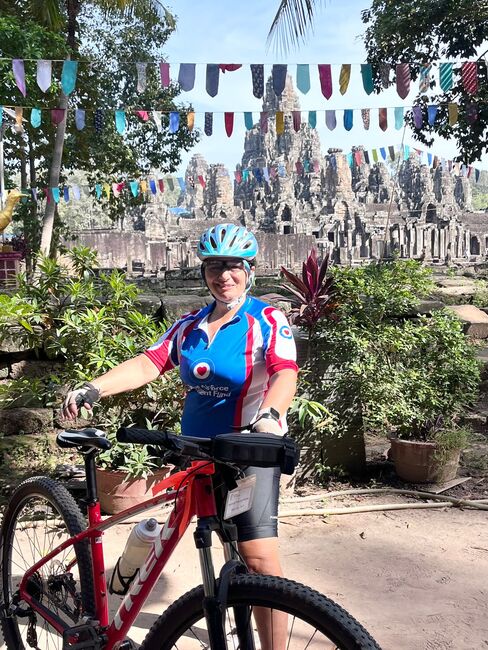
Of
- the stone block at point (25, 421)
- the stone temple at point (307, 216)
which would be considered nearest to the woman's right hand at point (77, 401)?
the stone block at point (25, 421)

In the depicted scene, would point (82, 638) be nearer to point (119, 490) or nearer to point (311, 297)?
point (119, 490)

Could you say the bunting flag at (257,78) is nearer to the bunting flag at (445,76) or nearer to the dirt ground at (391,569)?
the bunting flag at (445,76)

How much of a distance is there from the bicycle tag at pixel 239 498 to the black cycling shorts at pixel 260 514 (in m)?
0.28

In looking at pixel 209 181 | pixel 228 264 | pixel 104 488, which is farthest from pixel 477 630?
pixel 209 181

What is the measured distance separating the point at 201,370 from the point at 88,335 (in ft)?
7.30

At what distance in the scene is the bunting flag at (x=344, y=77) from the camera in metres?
8.31

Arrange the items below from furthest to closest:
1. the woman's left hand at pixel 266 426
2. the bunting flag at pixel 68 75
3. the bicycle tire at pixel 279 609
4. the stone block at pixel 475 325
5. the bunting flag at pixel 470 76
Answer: the stone block at pixel 475 325 < the bunting flag at pixel 470 76 < the bunting flag at pixel 68 75 < the woman's left hand at pixel 266 426 < the bicycle tire at pixel 279 609

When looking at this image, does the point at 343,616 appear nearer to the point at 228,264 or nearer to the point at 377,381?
the point at 228,264

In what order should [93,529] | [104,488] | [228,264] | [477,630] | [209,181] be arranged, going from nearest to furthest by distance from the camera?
[93,529] < [228,264] < [477,630] < [104,488] < [209,181]

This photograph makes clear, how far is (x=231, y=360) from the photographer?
83.4 inches

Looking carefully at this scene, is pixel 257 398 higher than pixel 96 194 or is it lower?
lower

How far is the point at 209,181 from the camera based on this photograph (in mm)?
47500

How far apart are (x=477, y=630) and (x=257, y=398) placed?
5.11ft

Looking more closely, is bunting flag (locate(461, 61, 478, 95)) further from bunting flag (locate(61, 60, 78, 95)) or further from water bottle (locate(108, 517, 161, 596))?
water bottle (locate(108, 517, 161, 596))
